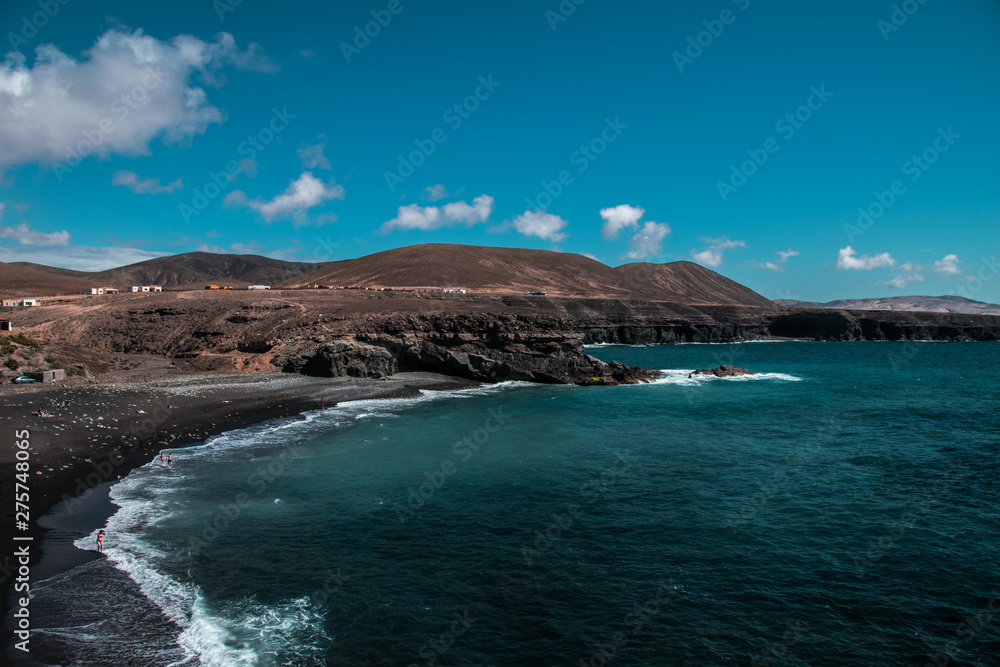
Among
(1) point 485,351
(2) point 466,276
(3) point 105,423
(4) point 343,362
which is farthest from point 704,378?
(2) point 466,276

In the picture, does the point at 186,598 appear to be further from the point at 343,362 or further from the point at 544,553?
the point at 343,362

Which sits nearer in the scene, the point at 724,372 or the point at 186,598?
the point at 186,598

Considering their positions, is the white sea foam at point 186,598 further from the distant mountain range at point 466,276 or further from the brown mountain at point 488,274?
the brown mountain at point 488,274

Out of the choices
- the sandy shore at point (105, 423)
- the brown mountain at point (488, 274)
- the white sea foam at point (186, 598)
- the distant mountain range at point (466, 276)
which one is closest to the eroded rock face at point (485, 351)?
the sandy shore at point (105, 423)

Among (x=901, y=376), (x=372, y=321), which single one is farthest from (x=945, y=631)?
(x=901, y=376)

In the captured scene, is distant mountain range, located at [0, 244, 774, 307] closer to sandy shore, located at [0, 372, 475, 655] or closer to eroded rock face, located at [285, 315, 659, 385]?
eroded rock face, located at [285, 315, 659, 385]

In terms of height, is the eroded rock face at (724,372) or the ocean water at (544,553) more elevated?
the eroded rock face at (724,372)

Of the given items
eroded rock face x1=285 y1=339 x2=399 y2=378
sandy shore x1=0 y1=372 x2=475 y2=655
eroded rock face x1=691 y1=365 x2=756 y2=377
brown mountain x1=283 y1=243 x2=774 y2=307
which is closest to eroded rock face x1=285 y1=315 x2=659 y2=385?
eroded rock face x1=285 y1=339 x2=399 y2=378
